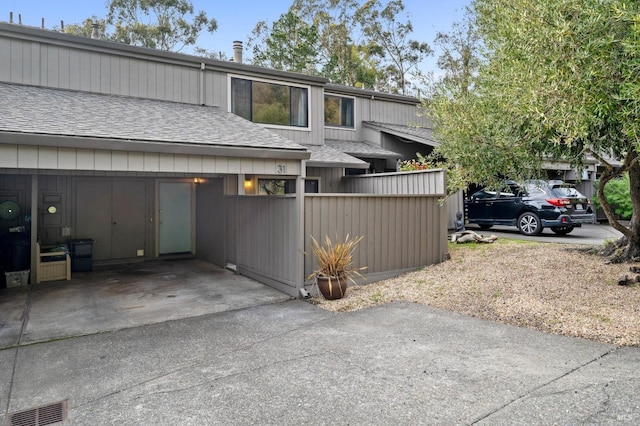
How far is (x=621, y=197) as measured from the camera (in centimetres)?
1545

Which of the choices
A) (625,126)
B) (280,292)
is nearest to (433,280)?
(280,292)

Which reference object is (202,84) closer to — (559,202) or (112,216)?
(112,216)

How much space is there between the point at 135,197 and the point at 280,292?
534cm

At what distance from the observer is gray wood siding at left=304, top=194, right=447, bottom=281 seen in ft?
24.4

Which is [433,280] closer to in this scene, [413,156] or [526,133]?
[526,133]

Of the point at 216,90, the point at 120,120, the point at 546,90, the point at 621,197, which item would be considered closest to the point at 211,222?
the point at 216,90

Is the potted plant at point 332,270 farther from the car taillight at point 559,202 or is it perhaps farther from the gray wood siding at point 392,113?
the gray wood siding at point 392,113

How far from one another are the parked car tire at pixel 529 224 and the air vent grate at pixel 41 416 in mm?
12450

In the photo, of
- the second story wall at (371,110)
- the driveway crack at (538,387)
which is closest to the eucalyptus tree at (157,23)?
the second story wall at (371,110)

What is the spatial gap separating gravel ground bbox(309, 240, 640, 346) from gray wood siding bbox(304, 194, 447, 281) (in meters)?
0.36

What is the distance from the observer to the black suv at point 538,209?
1198cm

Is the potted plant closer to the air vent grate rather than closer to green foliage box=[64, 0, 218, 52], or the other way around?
the air vent grate

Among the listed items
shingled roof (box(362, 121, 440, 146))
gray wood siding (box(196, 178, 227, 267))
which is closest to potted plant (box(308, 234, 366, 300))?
gray wood siding (box(196, 178, 227, 267))

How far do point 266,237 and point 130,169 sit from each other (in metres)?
2.93
